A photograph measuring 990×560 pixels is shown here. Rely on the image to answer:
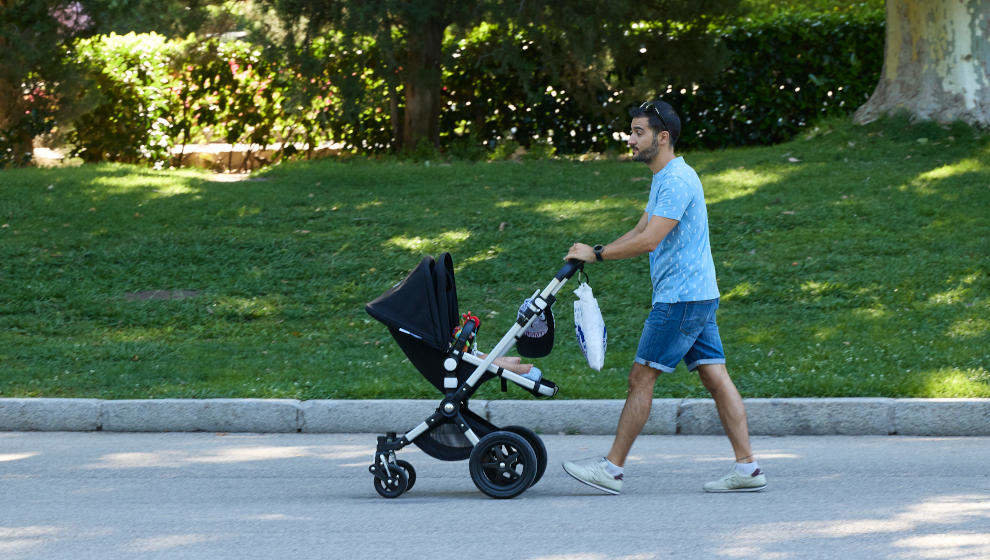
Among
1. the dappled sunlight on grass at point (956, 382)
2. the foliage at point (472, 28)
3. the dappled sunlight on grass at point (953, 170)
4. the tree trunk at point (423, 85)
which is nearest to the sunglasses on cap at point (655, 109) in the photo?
the dappled sunlight on grass at point (956, 382)

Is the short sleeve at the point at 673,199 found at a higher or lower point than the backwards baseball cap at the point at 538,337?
higher

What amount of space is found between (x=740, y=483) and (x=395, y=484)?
1.73m

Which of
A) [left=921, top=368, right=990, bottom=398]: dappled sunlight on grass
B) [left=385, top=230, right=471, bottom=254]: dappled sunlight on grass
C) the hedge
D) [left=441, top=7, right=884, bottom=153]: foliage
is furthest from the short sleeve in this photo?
[left=441, top=7, right=884, bottom=153]: foliage

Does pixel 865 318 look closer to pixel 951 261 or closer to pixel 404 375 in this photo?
pixel 951 261

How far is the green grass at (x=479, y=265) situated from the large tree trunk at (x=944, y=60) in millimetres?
447

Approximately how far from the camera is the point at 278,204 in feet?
42.8

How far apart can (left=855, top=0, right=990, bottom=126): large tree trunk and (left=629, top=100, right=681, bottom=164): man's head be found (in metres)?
9.77

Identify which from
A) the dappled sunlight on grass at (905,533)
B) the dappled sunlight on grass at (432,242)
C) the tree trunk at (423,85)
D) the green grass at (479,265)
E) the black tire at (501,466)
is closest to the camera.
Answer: the dappled sunlight on grass at (905,533)

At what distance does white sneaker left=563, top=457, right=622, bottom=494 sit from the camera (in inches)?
224

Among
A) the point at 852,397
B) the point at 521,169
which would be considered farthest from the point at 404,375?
the point at 521,169

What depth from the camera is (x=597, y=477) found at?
5684 mm

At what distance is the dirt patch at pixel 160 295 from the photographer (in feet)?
34.0

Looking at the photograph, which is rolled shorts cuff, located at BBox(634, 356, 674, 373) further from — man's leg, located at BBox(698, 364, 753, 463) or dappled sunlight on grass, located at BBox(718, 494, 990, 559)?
dappled sunlight on grass, located at BBox(718, 494, 990, 559)

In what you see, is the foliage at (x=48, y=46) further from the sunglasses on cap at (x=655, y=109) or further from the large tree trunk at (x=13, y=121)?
the sunglasses on cap at (x=655, y=109)
